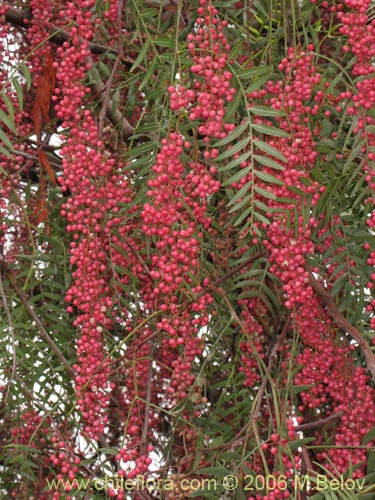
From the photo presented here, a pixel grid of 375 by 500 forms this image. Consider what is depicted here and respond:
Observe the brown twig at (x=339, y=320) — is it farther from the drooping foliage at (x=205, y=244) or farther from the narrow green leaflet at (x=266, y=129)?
the narrow green leaflet at (x=266, y=129)

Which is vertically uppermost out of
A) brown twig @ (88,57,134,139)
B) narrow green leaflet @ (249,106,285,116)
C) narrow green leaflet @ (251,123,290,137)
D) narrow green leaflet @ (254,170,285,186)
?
brown twig @ (88,57,134,139)

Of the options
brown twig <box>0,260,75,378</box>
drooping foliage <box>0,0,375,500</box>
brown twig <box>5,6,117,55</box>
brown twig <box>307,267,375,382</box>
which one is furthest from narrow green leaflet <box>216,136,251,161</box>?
brown twig <box>5,6,117,55</box>

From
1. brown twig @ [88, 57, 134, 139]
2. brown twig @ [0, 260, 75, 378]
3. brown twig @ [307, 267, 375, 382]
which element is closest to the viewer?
brown twig @ [307, 267, 375, 382]

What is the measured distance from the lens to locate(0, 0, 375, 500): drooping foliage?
1473 mm

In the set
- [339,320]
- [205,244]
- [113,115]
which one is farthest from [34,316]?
[339,320]

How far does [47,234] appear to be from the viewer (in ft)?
7.02

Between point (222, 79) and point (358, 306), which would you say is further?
point (358, 306)

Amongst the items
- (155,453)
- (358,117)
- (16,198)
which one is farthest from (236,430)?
(358,117)

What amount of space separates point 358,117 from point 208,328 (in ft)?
2.53

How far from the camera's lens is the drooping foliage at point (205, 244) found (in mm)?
1473

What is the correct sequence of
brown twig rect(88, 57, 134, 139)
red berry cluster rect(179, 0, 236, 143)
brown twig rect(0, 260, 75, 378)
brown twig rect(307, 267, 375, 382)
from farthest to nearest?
brown twig rect(88, 57, 134, 139)
brown twig rect(0, 260, 75, 378)
brown twig rect(307, 267, 375, 382)
red berry cluster rect(179, 0, 236, 143)

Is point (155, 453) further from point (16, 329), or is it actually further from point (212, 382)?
point (16, 329)

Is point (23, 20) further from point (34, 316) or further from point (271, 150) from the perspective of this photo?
point (271, 150)

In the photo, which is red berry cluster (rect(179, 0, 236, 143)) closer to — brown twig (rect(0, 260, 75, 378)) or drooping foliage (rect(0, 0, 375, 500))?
drooping foliage (rect(0, 0, 375, 500))
